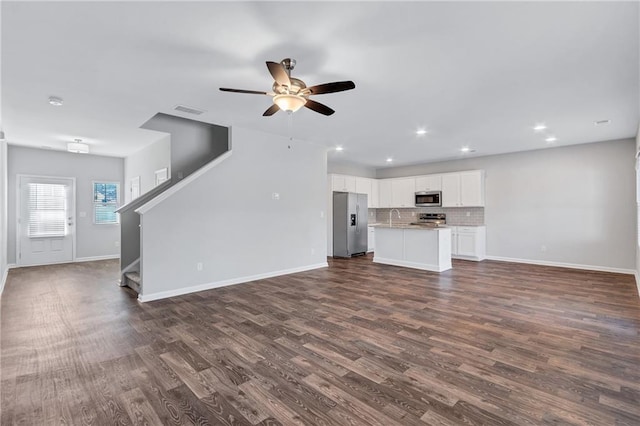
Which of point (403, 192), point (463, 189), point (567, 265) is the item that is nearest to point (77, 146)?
point (403, 192)

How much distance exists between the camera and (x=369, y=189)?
378 inches

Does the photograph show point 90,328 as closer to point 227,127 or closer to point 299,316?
point 299,316

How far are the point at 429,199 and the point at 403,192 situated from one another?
896 millimetres

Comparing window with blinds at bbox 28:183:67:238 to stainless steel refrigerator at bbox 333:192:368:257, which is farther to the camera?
stainless steel refrigerator at bbox 333:192:368:257

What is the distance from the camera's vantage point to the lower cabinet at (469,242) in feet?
24.9

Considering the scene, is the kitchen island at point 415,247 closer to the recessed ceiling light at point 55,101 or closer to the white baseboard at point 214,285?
the white baseboard at point 214,285

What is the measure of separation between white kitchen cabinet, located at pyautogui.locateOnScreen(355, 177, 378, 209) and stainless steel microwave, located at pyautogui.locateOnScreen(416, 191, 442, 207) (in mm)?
1394

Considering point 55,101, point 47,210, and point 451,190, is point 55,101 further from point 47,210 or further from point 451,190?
point 451,190

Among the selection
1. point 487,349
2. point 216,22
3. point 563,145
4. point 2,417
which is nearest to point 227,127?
point 216,22

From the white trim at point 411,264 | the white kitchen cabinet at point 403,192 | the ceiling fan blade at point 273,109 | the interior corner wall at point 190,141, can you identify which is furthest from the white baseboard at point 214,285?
the white kitchen cabinet at point 403,192

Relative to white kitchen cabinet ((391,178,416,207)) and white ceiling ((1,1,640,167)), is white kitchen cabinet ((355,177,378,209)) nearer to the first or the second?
white kitchen cabinet ((391,178,416,207))

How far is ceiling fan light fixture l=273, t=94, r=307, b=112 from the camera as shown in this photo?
2904 millimetres

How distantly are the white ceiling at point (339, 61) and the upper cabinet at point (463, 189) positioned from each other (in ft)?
8.82

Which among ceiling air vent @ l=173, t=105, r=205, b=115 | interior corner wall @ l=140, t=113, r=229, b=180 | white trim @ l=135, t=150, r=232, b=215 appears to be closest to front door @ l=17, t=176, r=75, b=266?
interior corner wall @ l=140, t=113, r=229, b=180
